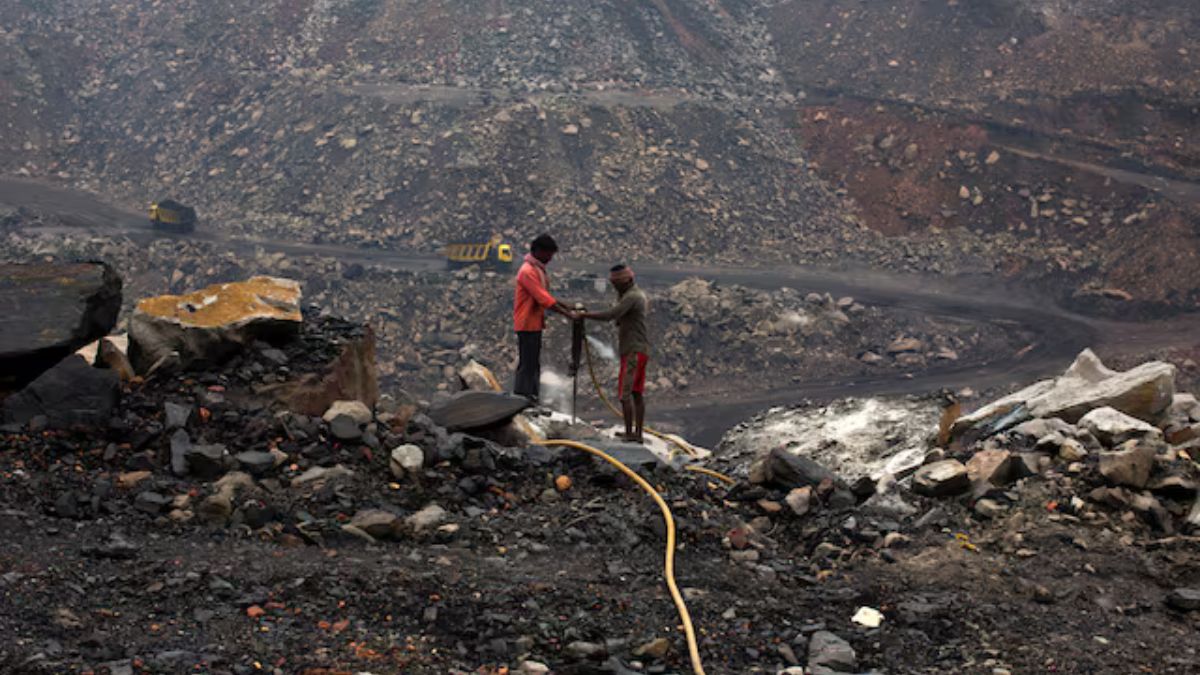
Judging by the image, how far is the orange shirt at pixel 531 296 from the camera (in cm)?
882

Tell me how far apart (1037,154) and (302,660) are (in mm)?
25130

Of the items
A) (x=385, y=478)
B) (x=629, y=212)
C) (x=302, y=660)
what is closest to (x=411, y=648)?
(x=302, y=660)

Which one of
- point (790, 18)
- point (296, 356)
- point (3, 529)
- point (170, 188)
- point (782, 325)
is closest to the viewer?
point (3, 529)

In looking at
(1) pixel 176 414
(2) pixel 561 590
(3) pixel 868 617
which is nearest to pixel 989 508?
(3) pixel 868 617

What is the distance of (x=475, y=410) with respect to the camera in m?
8.11

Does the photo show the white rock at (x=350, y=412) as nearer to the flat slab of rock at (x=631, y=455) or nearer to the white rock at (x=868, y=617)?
the flat slab of rock at (x=631, y=455)

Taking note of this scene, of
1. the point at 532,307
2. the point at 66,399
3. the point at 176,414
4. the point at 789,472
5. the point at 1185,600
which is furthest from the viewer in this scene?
the point at 532,307

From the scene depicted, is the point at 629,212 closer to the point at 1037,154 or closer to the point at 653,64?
the point at 653,64

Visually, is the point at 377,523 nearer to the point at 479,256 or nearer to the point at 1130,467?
the point at 1130,467

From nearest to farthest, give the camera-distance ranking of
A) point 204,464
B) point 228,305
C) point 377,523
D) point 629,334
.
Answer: point 377,523 → point 204,464 → point 228,305 → point 629,334

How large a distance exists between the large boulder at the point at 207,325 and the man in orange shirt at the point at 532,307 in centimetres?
197

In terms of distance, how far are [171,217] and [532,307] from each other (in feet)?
58.2

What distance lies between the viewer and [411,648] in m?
→ 4.81

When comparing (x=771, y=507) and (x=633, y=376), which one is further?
(x=633, y=376)
